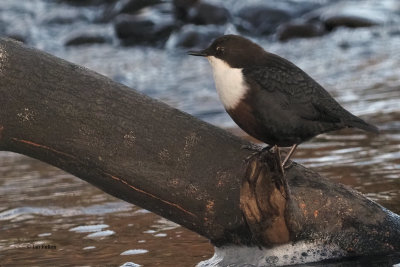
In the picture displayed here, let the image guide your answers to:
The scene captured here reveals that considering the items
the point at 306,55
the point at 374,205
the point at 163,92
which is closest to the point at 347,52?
the point at 306,55

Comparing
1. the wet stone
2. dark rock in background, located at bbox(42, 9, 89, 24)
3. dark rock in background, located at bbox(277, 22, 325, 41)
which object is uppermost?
dark rock in background, located at bbox(42, 9, 89, 24)

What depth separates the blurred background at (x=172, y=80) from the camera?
4586 mm

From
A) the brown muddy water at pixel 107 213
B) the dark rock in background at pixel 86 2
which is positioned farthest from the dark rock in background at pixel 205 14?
the brown muddy water at pixel 107 213

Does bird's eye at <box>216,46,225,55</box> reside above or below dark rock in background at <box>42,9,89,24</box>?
below

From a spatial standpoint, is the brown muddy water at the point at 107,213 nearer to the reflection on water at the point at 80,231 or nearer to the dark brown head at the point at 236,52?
the reflection on water at the point at 80,231

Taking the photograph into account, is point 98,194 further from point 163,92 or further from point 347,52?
point 347,52

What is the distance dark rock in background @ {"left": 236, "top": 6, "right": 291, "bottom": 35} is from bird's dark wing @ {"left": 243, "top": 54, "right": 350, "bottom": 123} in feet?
35.0

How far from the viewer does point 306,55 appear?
478 inches

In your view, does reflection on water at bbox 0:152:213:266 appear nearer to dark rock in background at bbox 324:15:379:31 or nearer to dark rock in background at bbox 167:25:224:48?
dark rock in background at bbox 167:25:224:48

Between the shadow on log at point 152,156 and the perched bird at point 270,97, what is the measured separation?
0.52 feet

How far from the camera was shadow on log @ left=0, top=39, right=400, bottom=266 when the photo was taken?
3.79m

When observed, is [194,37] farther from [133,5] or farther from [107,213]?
[107,213]

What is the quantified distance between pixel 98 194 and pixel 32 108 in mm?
1986

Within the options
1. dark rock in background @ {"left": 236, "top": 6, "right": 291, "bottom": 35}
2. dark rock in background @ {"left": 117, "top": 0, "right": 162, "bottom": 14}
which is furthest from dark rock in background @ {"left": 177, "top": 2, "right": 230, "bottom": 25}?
dark rock in background @ {"left": 117, "top": 0, "right": 162, "bottom": 14}
